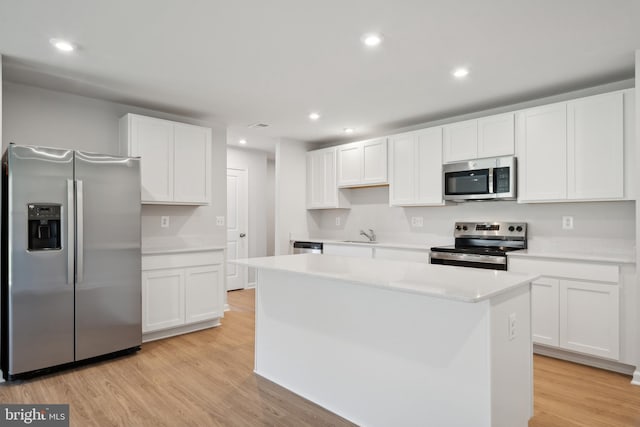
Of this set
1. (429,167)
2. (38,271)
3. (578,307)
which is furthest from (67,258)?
(578,307)

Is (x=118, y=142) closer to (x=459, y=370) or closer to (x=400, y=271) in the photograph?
(x=400, y=271)

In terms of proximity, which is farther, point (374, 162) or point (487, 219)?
point (374, 162)

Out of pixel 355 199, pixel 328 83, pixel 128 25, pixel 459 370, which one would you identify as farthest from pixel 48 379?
pixel 355 199

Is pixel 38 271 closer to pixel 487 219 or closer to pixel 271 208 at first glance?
pixel 487 219

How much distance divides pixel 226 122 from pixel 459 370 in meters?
3.87

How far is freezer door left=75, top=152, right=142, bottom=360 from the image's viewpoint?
9.98 feet

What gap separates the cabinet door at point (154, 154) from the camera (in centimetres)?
369

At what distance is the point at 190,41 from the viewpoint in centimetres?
251

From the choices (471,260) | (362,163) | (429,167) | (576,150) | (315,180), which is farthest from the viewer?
(315,180)

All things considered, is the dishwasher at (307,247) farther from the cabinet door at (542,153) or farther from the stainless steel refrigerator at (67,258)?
the cabinet door at (542,153)

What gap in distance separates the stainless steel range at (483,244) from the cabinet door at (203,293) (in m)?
2.36

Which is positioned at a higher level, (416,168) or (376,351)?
(416,168)

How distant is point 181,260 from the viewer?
12.7 ft

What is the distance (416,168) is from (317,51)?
7.12 feet
